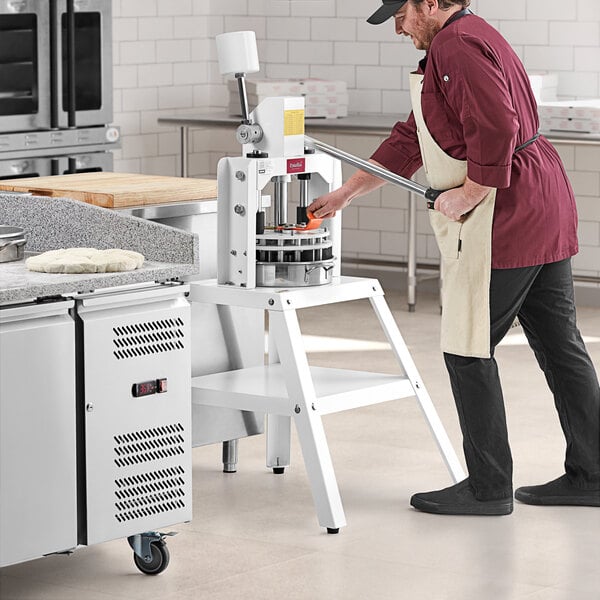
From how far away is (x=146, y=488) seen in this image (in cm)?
344

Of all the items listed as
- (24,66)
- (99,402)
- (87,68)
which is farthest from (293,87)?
(99,402)

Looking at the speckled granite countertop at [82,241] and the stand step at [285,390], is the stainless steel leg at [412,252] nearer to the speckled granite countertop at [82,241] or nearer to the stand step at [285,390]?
the stand step at [285,390]

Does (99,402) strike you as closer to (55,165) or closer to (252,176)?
(252,176)

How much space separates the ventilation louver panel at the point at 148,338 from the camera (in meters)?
3.34

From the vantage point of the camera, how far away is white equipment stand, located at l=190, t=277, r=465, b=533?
3.83 m

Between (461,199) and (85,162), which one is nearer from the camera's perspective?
(461,199)

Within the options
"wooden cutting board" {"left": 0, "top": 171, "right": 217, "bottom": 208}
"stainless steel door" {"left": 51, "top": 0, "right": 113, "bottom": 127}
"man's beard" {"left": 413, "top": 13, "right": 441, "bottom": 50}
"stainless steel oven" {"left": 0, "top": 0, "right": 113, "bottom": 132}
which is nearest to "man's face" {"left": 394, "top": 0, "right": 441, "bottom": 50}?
"man's beard" {"left": 413, "top": 13, "right": 441, "bottom": 50}

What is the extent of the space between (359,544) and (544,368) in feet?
2.58

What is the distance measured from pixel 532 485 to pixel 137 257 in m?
1.50

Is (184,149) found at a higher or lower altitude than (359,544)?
higher

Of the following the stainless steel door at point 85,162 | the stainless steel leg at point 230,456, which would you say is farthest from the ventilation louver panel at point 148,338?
the stainless steel door at point 85,162

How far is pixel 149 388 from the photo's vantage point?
3.41m

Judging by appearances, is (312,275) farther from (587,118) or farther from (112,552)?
(587,118)

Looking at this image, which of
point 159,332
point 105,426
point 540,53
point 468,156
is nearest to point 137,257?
point 159,332
